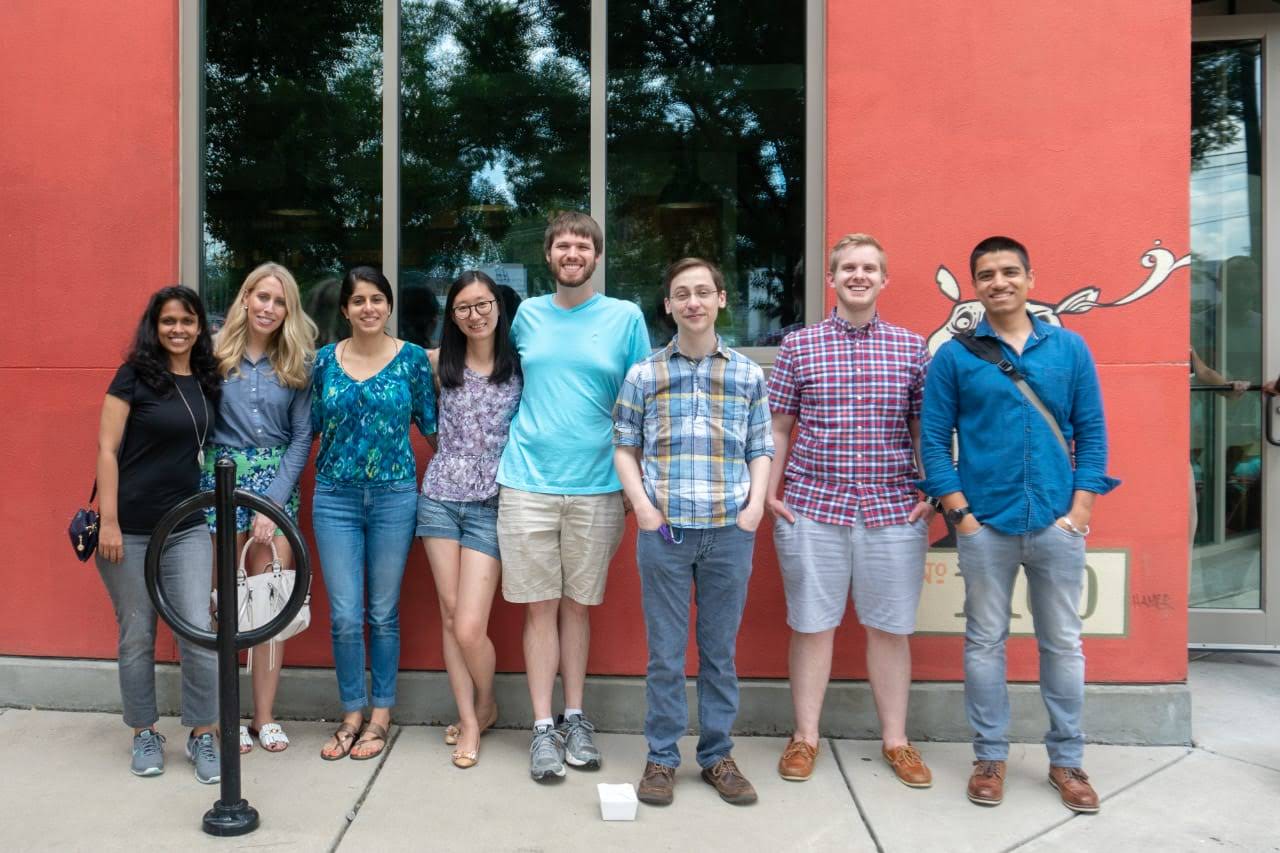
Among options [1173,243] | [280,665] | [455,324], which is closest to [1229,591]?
[1173,243]

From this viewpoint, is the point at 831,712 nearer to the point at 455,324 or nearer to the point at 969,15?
the point at 455,324

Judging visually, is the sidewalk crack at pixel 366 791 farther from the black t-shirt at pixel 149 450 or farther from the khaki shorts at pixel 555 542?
the black t-shirt at pixel 149 450

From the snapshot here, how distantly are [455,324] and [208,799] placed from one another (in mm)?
1927

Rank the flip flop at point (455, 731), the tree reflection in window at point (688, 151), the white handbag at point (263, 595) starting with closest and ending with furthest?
1. the white handbag at point (263, 595)
2. the flip flop at point (455, 731)
3. the tree reflection in window at point (688, 151)

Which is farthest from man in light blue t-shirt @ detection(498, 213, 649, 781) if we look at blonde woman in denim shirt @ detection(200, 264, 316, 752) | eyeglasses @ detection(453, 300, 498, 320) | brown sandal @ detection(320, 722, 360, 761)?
blonde woman in denim shirt @ detection(200, 264, 316, 752)

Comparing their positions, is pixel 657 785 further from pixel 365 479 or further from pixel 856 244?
pixel 856 244

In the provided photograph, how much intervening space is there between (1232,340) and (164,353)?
5.05 metres

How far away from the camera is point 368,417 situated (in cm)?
374

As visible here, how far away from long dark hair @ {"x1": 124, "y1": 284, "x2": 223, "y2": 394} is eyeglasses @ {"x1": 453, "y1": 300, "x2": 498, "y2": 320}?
980 millimetres

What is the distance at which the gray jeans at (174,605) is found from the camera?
3.65 m

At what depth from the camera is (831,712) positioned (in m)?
4.12

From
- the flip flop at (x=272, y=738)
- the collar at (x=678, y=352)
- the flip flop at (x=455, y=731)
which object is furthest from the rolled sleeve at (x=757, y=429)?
the flip flop at (x=272, y=738)

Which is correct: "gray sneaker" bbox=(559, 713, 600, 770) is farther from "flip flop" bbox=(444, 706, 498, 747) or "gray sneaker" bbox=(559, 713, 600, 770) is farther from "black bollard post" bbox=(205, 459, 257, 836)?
"black bollard post" bbox=(205, 459, 257, 836)

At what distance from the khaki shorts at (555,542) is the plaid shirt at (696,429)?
1.13 feet
